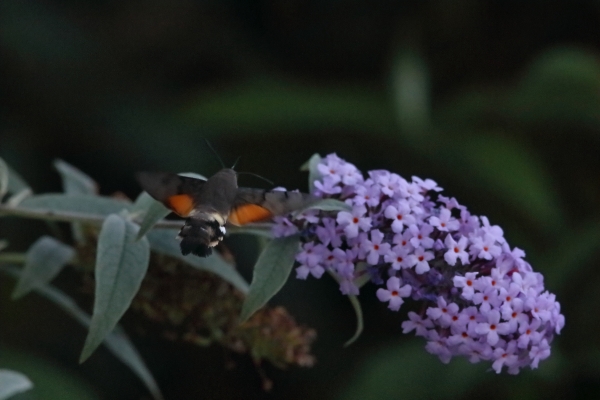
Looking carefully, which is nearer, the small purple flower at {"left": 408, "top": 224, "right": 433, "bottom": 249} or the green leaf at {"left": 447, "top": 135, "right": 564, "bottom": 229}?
the small purple flower at {"left": 408, "top": 224, "right": 433, "bottom": 249}

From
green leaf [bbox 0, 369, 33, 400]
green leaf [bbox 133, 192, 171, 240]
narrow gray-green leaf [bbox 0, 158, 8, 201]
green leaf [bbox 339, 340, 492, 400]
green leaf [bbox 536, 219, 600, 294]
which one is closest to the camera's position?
green leaf [bbox 133, 192, 171, 240]

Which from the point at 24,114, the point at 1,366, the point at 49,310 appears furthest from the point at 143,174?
the point at 24,114

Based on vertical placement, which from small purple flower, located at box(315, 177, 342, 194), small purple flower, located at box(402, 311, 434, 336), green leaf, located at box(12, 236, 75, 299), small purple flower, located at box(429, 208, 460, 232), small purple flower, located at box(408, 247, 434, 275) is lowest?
green leaf, located at box(12, 236, 75, 299)

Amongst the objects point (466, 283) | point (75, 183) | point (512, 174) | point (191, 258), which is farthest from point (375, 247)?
point (512, 174)

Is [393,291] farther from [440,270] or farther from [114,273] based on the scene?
[114,273]

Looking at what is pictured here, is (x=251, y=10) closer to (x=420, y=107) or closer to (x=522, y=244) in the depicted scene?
(x=420, y=107)

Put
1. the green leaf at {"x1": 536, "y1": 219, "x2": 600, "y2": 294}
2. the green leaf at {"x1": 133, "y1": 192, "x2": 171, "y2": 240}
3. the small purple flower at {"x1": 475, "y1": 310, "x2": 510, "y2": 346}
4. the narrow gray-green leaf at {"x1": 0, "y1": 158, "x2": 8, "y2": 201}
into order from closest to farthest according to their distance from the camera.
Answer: the small purple flower at {"x1": 475, "y1": 310, "x2": 510, "y2": 346}, the green leaf at {"x1": 133, "y1": 192, "x2": 171, "y2": 240}, the narrow gray-green leaf at {"x1": 0, "y1": 158, "x2": 8, "y2": 201}, the green leaf at {"x1": 536, "y1": 219, "x2": 600, "y2": 294}

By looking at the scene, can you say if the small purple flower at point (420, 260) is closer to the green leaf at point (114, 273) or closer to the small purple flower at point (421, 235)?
the small purple flower at point (421, 235)

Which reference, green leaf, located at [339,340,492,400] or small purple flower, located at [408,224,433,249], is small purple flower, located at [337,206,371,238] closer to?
small purple flower, located at [408,224,433,249]

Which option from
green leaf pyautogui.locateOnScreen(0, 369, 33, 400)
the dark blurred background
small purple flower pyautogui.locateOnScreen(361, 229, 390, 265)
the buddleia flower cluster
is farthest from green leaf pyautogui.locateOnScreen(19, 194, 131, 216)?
the dark blurred background
